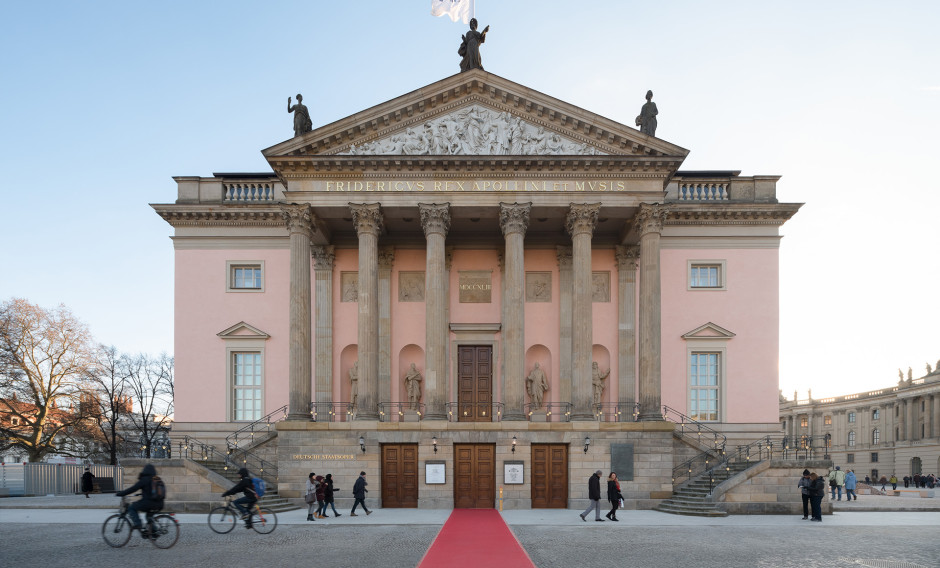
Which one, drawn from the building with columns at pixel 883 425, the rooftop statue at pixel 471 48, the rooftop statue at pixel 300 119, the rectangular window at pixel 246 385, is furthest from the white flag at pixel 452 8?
Answer: the building with columns at pixel 883 425

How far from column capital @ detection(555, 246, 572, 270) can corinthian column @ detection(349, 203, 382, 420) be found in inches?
346

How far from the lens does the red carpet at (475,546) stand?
15367mm

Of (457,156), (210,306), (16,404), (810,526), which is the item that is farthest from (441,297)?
(16,404)

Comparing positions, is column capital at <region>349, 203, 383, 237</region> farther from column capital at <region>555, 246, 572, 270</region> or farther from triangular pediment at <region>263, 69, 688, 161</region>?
column capital at <region>555, 246, 572, 270</region>

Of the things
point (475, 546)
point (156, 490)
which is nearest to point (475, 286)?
point (475, 546)

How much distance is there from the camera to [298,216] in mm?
30328

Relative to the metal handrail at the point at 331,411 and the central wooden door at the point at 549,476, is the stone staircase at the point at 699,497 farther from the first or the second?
the metal handrail at the point at 331,411

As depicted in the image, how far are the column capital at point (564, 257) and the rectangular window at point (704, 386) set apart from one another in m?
7.38

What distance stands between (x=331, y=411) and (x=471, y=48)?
55.5 feet

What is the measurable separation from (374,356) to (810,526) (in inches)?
655

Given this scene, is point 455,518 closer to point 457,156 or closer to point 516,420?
point 516,420

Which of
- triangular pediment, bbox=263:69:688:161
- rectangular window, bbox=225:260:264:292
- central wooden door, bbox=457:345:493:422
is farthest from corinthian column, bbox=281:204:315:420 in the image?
central wooden door, bbox=457:345:493:422

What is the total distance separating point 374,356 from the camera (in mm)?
29766

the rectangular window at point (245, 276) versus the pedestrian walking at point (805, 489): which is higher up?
the rectangular window at point (245, 276)
